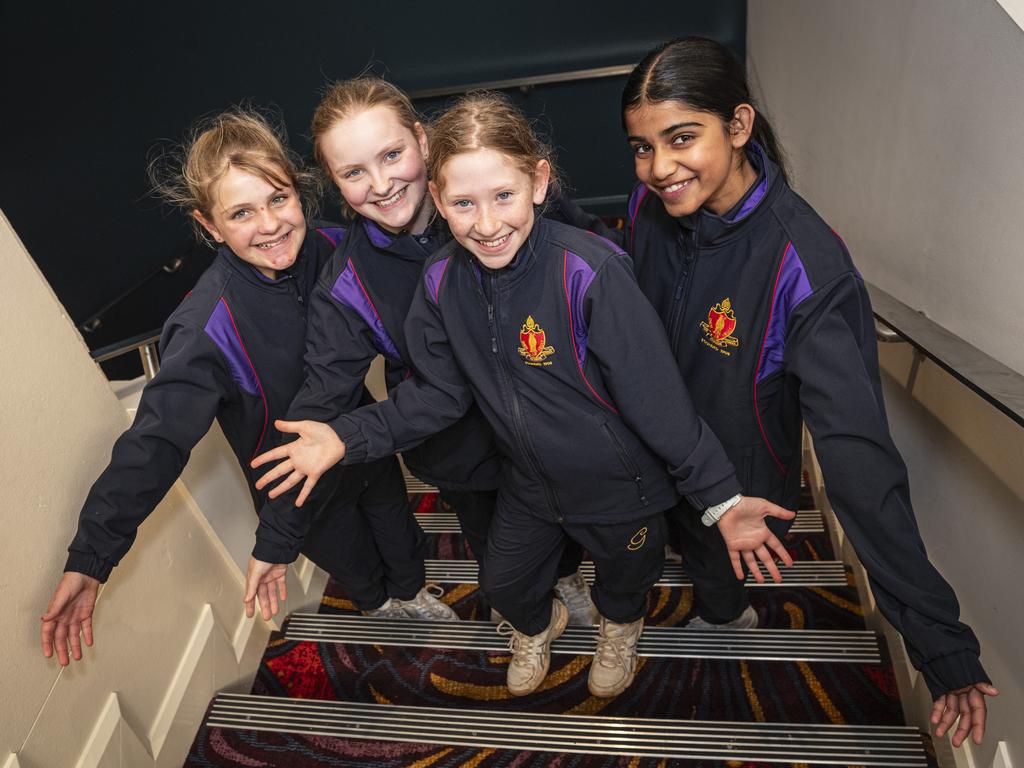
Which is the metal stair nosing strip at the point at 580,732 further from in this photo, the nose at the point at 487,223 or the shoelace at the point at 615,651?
the nose at the point at 487,223

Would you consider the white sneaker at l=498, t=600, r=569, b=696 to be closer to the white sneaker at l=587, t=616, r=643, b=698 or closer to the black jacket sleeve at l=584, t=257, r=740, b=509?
the white sneaker at l=587, t=616, r=643, b=698

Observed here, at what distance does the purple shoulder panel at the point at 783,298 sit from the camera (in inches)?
53.1

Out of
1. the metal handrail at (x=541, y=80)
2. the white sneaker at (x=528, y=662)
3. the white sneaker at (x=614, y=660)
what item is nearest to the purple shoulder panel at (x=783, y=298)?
the white sneaker at (x=614, y=660)

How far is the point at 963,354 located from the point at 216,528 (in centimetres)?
194

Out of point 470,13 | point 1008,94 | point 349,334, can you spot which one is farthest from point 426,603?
point 470,13

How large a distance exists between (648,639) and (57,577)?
1.49 m

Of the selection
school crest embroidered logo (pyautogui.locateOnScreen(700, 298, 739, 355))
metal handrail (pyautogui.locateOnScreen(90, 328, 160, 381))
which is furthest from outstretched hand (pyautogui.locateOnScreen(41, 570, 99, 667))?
school crest embroidered logo (pyautogui.locateOnScreen(700, 298, 739, 355))

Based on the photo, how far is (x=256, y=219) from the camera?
5.53 ft

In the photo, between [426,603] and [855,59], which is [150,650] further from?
[855,59]

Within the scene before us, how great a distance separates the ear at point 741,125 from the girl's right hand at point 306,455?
3.35ft

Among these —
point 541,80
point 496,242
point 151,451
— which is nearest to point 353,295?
point 496,242

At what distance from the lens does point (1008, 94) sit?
1267 mm

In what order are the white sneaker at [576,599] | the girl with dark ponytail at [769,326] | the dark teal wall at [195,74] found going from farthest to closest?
the dark teal wall at [195,74]
the white sneaker at [576,599]
the girl with dark ponytail at [769,326]

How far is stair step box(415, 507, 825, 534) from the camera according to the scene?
2.58 m
